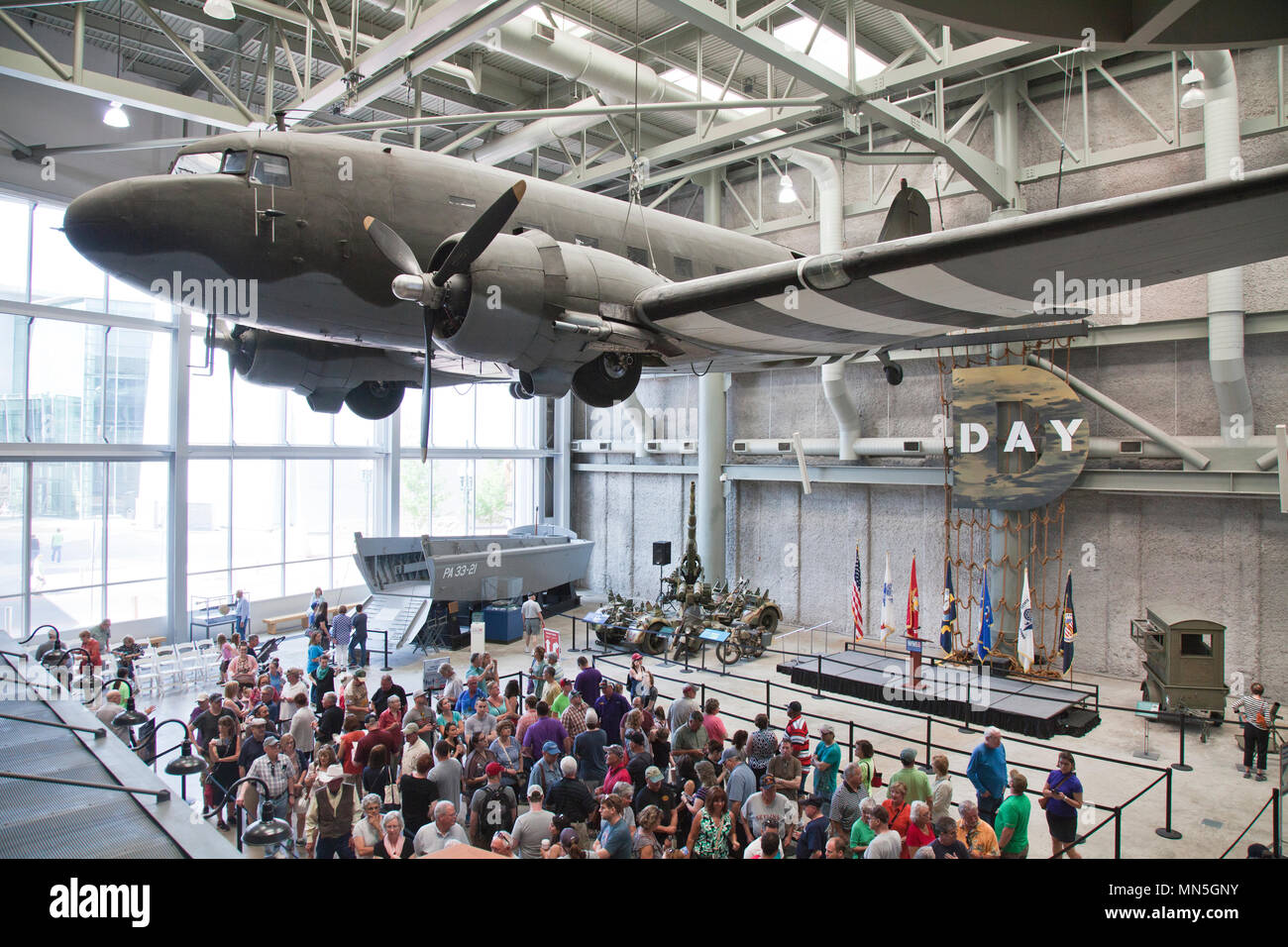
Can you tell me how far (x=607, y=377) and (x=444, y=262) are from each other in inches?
87.3

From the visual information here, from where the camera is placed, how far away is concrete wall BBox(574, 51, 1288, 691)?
1438cm

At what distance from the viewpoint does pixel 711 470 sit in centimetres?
2212

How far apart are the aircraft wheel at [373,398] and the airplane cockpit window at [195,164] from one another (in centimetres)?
437

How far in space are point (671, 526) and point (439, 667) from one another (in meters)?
14.1

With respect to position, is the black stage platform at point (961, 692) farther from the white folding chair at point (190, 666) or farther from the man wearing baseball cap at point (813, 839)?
the white folding chair at point (190, 666)

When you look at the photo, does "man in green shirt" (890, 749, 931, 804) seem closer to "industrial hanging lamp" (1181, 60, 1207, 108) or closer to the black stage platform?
the black stage platform

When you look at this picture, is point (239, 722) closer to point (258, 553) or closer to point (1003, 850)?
point (1003, 850)

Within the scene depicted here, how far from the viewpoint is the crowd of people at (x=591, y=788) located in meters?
5.98

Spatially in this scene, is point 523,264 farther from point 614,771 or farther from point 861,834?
point 861,834

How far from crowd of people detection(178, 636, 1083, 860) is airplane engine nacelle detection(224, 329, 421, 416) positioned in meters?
4.34

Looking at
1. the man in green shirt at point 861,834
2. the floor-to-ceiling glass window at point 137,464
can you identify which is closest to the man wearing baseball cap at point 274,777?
the man in green shirt at point 861,834

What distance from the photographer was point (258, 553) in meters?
20.7

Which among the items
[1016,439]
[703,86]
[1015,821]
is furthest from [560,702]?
→ [703,86]
